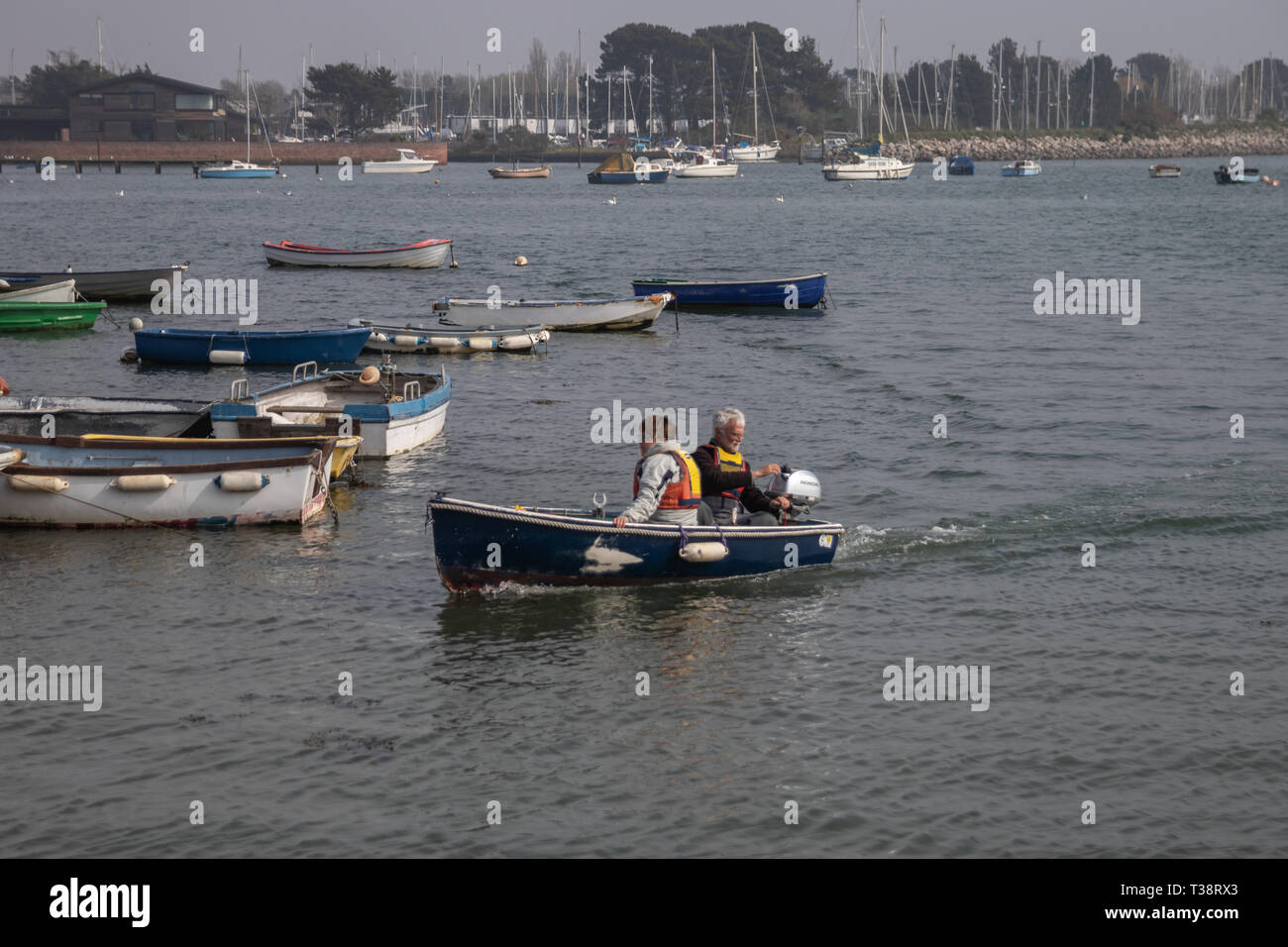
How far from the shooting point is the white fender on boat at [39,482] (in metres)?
17.5

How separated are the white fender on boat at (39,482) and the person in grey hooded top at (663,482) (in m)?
7.38

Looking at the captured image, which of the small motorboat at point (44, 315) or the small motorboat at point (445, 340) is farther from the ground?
the small motorboat at point (44, 315)

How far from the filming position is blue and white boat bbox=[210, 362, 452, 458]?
64.7ft

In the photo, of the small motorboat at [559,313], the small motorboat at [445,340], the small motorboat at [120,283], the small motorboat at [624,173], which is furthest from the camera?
the small motorboat at [624,173]

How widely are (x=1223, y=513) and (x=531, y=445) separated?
35.1 ft

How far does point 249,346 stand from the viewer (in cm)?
3117

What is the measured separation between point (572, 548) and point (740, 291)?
28.0m

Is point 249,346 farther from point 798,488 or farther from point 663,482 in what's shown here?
point 663,482

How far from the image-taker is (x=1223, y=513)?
62.4 feet

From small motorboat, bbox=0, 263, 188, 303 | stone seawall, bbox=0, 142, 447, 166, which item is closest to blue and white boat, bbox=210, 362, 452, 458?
small motorboat, bbox=0, 263, 188, 303

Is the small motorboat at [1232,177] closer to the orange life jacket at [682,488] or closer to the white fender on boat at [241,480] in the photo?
the orange life jacket at [682,488]

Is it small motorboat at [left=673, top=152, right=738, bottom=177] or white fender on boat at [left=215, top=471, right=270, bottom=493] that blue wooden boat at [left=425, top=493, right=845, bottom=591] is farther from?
small motorboat at [left=673, top=152, right=738, bottom=177]

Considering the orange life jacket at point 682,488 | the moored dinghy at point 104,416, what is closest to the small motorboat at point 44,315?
the moored dinghy at point 104,416

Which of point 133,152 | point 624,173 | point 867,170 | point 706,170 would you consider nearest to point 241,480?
point 624,173
